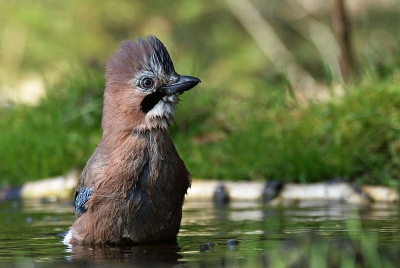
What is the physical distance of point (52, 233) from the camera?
5.96m

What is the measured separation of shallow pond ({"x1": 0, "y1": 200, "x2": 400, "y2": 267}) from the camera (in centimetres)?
417

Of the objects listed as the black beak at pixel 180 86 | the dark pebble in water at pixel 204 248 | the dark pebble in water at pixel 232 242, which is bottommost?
the dark pebble in water at pixel 204 248

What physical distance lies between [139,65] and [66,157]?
13.7ft

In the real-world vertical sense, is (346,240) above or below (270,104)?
below

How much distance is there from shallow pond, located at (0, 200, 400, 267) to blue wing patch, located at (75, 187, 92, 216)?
0.89 feet

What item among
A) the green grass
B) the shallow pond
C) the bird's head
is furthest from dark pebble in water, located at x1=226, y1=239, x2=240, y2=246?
the green grass

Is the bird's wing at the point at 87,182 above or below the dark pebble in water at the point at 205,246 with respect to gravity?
above

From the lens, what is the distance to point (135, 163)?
5176mm

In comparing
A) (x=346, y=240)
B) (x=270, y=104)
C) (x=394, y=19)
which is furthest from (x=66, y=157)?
(x=394, y=19)

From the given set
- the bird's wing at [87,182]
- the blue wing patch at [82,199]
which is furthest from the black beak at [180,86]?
the blue wing patch at [82,199]

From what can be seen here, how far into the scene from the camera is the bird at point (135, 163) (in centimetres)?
514

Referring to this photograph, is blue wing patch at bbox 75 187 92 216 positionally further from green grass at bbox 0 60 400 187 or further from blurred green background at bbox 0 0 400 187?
green grass at bbox 0 60 400 187

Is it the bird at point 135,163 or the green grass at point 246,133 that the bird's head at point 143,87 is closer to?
the bird at point 135,163

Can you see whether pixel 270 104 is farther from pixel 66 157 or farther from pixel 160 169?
pixel 160 169
